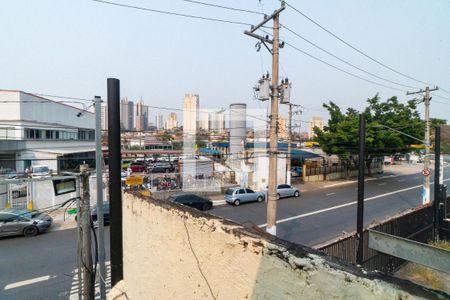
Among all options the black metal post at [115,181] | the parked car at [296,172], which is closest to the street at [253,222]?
the black metal post at [115,181]

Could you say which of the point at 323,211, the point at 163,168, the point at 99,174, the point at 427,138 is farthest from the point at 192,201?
the point at 163,168

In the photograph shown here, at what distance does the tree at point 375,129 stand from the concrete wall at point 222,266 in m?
24.4

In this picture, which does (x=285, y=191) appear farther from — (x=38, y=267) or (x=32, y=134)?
(x=32, y=134)

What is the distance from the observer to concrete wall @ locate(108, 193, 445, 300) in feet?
4.25

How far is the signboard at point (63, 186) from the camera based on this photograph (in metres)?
5.63

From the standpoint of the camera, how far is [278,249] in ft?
5.23

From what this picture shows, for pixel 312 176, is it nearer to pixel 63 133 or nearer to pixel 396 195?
pixel 396 195

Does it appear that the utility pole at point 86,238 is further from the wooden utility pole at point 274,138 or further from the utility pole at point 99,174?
the wooden utility pole at point 274,138

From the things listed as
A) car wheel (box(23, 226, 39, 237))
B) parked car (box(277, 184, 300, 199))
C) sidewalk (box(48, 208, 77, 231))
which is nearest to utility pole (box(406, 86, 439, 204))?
parked car (box(277, 184, 300, 199))

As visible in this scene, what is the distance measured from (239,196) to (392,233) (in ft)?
33.9

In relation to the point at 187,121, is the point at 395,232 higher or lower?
lower

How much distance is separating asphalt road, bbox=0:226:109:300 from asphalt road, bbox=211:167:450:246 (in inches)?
313

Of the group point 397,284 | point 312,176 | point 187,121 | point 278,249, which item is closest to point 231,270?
point 278,249

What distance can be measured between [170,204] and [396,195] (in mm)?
24127
